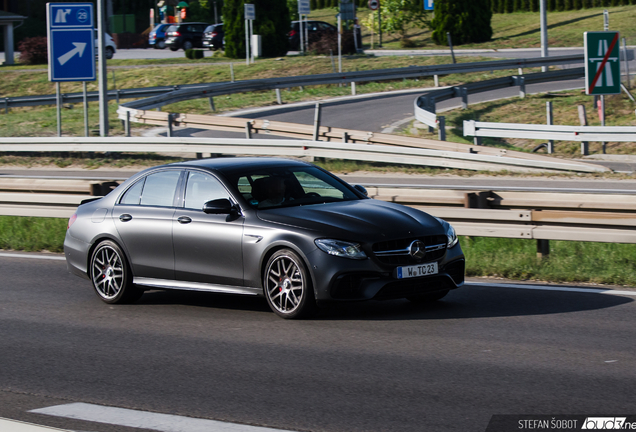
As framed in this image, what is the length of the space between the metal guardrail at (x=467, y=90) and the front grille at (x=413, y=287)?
540 inches

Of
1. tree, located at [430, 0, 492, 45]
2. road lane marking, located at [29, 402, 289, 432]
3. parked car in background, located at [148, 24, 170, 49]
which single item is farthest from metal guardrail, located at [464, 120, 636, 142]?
parked car in background, located at [148, 24, 170, 49]

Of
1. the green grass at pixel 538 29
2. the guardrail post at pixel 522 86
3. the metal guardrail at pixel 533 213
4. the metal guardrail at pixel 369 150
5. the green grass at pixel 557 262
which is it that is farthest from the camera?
the green grass at pixel 538 29

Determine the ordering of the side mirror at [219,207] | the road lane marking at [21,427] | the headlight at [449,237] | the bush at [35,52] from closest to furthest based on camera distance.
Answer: the road lane marking at [21,427] → the headlight at [449,237] → the side mirror at [219,207] → the bush at [35,52]

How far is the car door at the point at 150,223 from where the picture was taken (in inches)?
349

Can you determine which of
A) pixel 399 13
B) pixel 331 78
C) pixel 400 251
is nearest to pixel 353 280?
pixel 400 251

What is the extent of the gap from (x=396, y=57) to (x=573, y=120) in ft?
65.4

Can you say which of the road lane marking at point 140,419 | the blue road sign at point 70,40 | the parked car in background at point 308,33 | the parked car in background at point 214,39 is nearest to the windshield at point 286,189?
the road lane marking at point 140,419

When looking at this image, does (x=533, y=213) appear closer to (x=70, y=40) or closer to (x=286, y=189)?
(x=286, y=189)

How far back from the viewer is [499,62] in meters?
35.5

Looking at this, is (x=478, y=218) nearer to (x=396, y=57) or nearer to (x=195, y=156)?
(x=195, y=156)

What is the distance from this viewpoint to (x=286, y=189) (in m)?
8.70

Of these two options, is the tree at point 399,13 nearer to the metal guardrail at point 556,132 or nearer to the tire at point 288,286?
the metal guardrail at point 556,132

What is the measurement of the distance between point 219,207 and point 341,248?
1.29m

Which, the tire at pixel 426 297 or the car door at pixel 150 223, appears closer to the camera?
the tire at pixel 426 297
